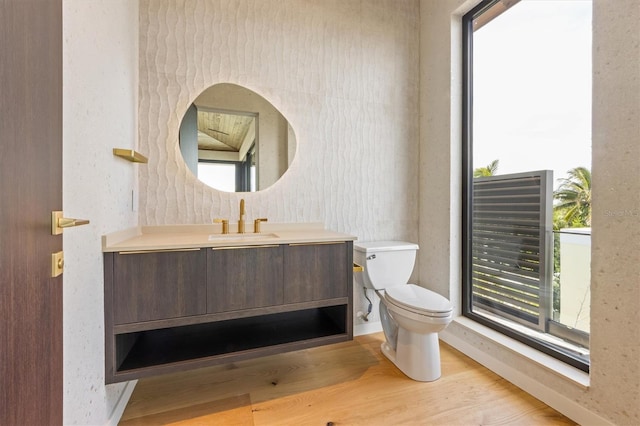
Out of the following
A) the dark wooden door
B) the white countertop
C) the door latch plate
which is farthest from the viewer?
the white countertop

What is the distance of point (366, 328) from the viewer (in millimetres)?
2402

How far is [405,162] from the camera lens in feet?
8.26

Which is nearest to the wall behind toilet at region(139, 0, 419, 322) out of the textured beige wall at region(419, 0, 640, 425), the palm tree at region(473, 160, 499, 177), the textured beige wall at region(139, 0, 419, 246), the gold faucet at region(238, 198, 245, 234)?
the textured beige wall at region(139, 0, 419, 246)

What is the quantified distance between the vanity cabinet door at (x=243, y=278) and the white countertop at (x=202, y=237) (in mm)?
51

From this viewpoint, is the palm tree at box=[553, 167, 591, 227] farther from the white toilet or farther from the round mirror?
the round mirror

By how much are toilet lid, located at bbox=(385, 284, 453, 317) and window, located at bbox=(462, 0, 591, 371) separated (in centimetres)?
56

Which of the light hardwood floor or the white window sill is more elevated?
the white window sill

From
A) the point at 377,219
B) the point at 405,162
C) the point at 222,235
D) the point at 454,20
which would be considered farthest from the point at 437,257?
the point at 454,20

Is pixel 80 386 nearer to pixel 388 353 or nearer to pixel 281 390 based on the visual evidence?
pixel 281 390

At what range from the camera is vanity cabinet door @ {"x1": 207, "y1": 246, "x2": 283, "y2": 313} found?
1.47 meters

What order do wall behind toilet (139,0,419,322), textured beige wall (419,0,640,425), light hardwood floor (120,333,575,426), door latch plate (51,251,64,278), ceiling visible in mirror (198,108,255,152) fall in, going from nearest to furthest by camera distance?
1. door latch plate (51,251,64,278)
2. textured beige wall (419,0,640,425)
3. light hardwood floor (120,333,575,426)
4. wall behind toilet (139,0,419,322)
5. ceiling visible in mirror (198,108,255,152)

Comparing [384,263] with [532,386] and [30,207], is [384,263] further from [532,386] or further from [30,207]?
[30,207]

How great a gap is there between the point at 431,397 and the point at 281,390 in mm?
868

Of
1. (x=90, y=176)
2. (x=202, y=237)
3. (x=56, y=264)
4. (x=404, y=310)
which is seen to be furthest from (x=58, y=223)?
(x=404, y=310)
